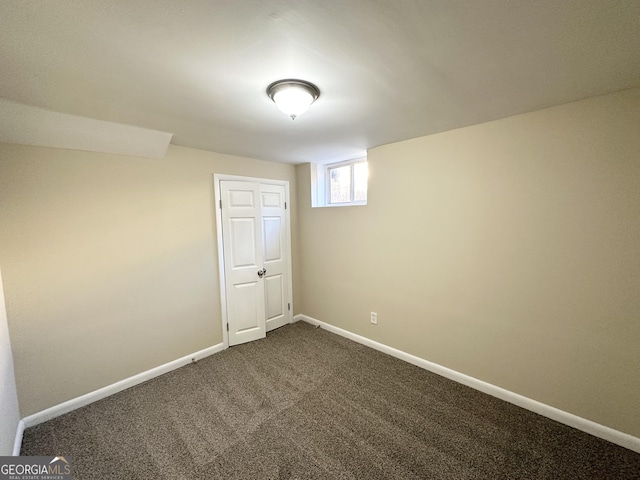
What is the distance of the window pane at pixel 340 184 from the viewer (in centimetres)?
353

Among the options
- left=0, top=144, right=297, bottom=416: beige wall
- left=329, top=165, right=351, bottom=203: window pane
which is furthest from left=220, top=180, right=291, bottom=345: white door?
left=329, top=165, right=351, bottom=203: window pane

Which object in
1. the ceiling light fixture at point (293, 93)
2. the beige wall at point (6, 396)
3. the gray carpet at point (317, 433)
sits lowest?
the gray carpet at point (317, 433)

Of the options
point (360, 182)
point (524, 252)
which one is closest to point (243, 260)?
point (360, 182)

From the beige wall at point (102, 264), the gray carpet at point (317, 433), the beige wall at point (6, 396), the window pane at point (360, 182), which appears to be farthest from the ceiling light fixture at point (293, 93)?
the beige wall at point (6, 396)

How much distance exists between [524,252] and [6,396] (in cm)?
377

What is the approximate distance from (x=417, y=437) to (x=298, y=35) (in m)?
2.52

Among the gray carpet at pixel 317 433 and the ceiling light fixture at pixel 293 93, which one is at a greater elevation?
the ceiling light fixture at pixel 293 93

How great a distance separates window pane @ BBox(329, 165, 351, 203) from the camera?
353cm

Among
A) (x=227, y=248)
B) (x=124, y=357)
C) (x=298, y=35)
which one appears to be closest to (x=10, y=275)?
(x=124, y=357)

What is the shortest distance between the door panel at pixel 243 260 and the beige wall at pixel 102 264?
172 mm

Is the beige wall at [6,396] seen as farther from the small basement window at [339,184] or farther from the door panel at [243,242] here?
the small basement window at [339,184]

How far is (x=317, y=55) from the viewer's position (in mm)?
1211

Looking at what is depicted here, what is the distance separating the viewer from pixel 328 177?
12.4 ft

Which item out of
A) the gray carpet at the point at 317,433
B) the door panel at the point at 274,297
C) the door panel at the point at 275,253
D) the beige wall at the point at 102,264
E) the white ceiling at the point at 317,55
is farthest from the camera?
the door panel at the point at 274,297
